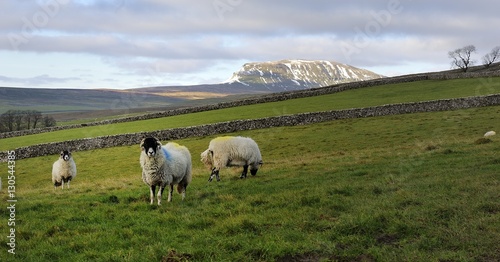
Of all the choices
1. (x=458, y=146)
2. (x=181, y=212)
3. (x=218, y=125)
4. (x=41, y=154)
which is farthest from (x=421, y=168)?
(x=41, y=154)

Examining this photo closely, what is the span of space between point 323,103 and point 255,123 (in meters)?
12.5

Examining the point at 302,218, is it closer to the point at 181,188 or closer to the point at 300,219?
the point at 300,219

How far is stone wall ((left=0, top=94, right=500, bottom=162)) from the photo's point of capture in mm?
36125

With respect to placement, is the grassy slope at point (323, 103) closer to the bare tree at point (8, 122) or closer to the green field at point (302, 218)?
the green field at point (302, 218)

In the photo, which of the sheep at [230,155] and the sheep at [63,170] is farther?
the sheep at [63,170]

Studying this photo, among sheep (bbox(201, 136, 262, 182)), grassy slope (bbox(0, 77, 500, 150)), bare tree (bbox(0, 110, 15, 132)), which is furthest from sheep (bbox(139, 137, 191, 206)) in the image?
bare tree (bbox(0, 110, 15, 132))

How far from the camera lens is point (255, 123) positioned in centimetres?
3672

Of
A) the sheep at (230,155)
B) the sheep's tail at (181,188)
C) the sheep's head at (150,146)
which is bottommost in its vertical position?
the sheep's tail at (181,188)

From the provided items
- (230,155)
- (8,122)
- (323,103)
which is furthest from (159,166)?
(8,122)

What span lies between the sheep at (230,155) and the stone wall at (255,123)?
19650 mm

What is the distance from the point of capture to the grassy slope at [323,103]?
4150 cm

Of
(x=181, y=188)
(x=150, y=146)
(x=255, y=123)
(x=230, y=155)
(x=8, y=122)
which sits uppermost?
(x=150, y=146)

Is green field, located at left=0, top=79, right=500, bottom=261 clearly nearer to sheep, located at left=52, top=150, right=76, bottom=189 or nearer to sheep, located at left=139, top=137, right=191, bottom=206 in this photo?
sheep, located at left=139, top=137, right=191, bottom=206

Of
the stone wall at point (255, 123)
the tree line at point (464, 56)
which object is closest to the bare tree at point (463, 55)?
the tree line at point (464, 56)
